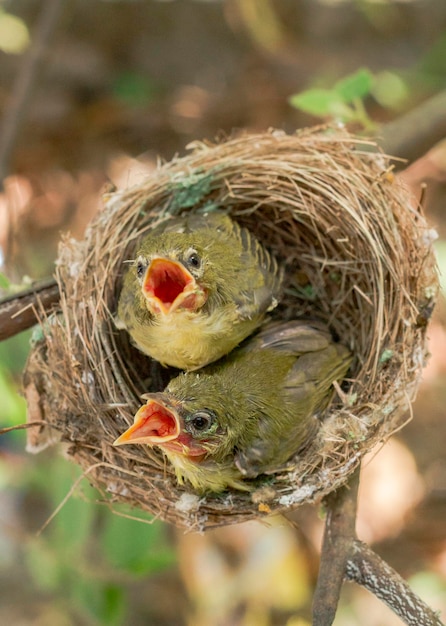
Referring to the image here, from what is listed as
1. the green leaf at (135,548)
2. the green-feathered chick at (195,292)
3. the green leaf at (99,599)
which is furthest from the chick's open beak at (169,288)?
the green leaf at (99,599)

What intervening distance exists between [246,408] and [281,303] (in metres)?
0.59

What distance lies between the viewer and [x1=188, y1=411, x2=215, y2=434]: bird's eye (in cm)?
196

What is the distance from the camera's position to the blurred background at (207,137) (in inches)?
151

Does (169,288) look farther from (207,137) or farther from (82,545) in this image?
(207,137)

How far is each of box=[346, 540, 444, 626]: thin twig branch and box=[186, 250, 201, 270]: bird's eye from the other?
912 millimetres

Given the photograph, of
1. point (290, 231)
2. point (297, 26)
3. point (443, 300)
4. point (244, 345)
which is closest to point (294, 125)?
point (297, 26)

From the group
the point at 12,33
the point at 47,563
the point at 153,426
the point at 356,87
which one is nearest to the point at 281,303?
the point at 356,87

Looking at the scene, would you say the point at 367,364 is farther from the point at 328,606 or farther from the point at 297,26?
the point at 297,26

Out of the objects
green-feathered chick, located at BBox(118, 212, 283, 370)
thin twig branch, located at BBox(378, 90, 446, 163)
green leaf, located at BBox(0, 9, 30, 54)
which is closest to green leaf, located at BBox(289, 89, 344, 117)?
thin twig branch, located at BBox(378, 90, 446, 163)

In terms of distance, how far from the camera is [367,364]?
2262 mm

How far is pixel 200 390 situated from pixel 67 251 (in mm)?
668

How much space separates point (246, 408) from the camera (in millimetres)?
2203

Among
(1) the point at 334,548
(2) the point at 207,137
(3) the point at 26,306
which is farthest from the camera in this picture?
(2) the point at 207,137

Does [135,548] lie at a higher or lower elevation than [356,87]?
lower
